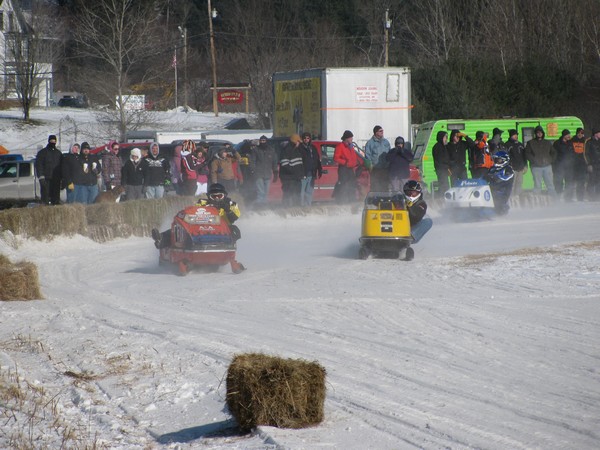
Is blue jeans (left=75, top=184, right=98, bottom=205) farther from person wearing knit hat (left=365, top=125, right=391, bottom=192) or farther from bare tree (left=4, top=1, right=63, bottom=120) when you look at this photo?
bare tree (left=4, top=1, right=63, bottom=120)

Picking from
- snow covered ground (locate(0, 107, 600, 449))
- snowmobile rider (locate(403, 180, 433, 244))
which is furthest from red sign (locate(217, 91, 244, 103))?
snowmobile rider (locate(403, 180, 433, 244))

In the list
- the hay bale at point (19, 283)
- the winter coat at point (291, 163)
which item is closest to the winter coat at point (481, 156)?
the winter coat at point (291, 163)

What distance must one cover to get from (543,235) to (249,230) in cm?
591

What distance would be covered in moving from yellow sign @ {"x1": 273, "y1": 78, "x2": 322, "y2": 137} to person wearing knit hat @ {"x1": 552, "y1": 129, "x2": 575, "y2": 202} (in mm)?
6529

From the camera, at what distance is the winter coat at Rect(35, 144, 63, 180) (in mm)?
20312

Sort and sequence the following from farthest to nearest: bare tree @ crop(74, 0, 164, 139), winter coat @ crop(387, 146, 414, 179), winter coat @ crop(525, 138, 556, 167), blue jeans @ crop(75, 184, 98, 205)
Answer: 1. bare tree @ crop(74, 0, 164, 139)
2. winter coat @ crop(525, 138, 556, 167)
3. blue jeans @ crop(75, 184, 98, 205)
4. winter coat @ crop(387, 146, 414, 179)

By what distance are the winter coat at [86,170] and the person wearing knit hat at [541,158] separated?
10.3 metres

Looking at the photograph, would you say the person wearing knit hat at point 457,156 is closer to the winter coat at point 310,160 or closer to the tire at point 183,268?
the winter coat at point 310,160

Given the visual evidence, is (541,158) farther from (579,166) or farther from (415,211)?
(415,211)

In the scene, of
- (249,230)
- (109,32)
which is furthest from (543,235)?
(109,32)

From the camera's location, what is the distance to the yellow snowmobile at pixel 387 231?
14828 mm

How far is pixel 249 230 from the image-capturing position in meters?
19.8

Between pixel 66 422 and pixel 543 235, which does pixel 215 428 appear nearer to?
pixel 66 422

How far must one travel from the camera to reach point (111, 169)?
21.3 m
